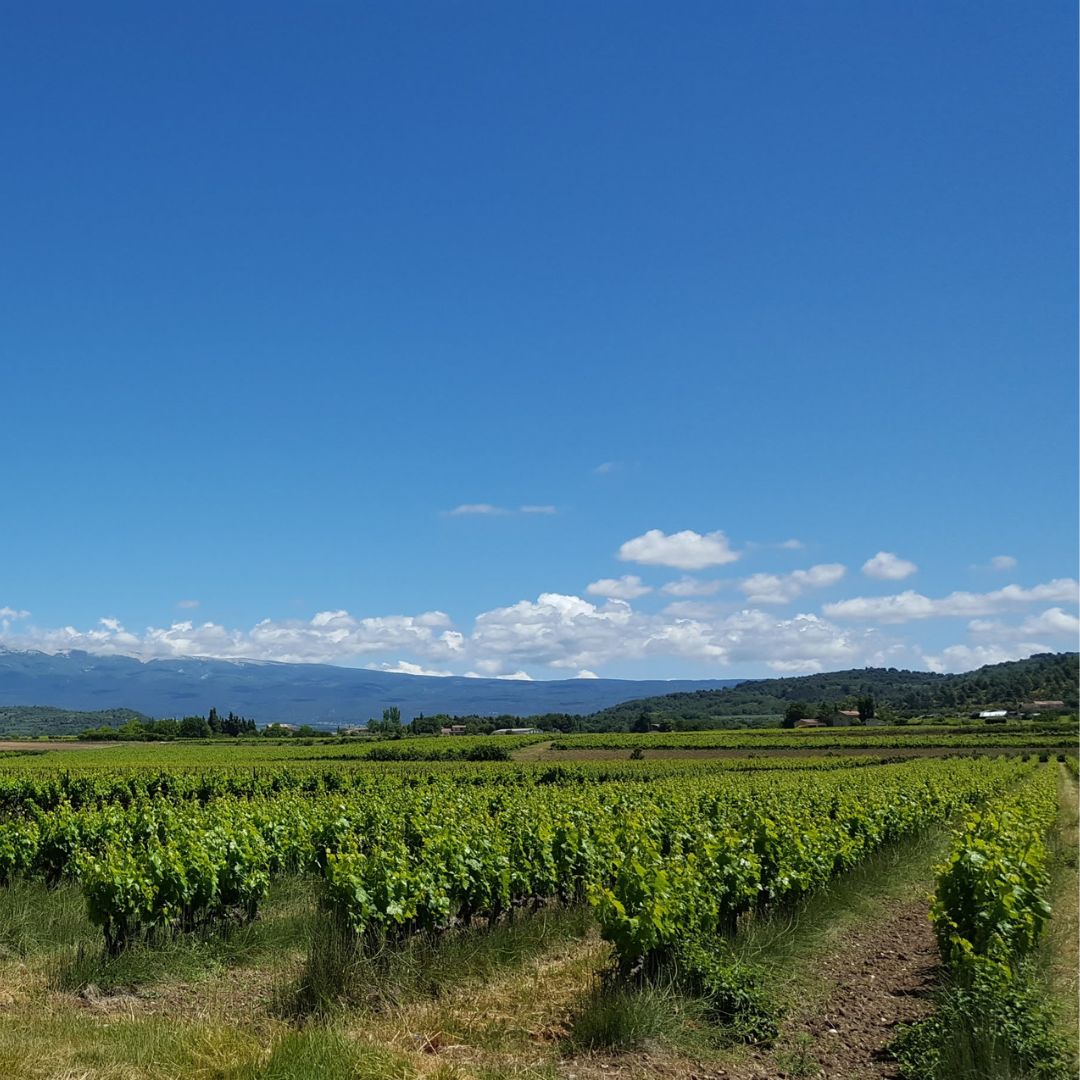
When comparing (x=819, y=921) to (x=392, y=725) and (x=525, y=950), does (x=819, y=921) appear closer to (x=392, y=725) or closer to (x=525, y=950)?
(x=525, y=950)

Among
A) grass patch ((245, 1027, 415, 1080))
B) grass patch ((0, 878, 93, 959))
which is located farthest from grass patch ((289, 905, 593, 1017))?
grass patch ((0, 878, 93, 959))

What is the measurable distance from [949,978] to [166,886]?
9397mm

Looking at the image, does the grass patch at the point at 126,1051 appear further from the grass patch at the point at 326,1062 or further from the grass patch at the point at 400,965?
the grass patch at the point at 400,965

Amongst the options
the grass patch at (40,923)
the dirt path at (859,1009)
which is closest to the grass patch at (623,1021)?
the dirt path at (859,1009)

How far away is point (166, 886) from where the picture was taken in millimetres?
11375

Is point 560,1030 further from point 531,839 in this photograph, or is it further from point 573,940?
point 531,839

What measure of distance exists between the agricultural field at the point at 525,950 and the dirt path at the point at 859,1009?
1.3 inches

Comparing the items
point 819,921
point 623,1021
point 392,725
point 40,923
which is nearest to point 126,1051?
point 623,1021

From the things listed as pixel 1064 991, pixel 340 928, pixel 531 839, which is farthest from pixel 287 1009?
pixel 1064 991

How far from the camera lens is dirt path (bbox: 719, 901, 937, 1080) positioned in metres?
7.81

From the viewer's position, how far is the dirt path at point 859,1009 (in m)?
7.81

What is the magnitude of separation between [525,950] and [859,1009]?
3970 mm

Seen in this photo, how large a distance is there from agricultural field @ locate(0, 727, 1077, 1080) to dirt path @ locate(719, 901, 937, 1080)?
34 millimetres

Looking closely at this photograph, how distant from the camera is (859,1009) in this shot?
927cm
